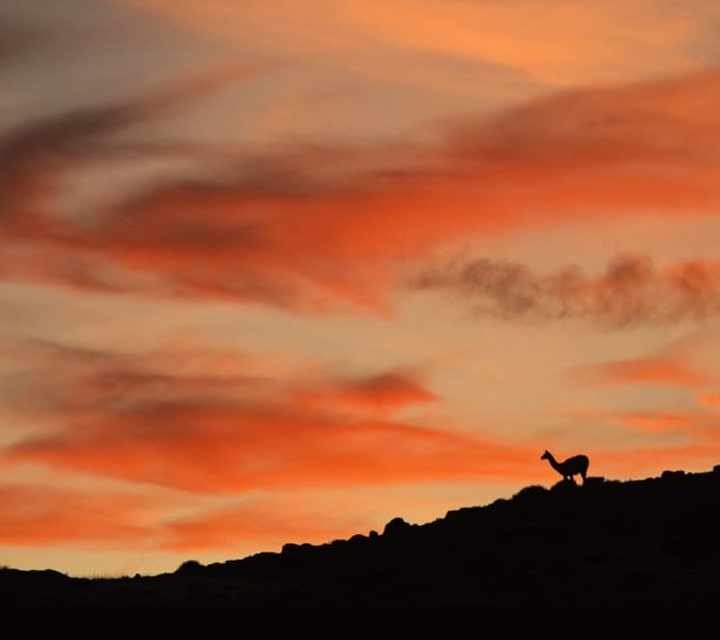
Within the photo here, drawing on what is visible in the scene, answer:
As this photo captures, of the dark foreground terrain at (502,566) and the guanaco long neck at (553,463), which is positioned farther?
the guanaco long neck at (553,463)

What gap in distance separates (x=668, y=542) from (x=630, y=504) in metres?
3.89

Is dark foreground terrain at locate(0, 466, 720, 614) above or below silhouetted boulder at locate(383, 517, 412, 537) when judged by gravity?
below

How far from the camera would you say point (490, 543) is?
235ft

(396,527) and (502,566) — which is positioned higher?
(396,527)

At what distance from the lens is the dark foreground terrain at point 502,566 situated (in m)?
64.3

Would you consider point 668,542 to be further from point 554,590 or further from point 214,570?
point 214,570

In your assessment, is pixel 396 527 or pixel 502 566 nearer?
pixel 502 566

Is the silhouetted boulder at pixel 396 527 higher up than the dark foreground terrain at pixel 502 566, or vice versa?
the silhouetted boulder at pixel 396 527

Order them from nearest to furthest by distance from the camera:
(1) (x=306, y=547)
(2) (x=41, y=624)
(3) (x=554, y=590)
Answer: (2) (x=41, y=624), (3) (x=554, y=590), (1) (x=306, y=547)

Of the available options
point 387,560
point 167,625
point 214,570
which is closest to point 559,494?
point 387,560

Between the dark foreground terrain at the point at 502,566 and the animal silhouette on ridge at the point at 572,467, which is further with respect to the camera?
the animal silhouette on ridge at the point at 572,467

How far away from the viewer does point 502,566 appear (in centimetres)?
6838

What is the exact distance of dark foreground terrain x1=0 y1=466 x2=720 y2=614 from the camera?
6431 cm

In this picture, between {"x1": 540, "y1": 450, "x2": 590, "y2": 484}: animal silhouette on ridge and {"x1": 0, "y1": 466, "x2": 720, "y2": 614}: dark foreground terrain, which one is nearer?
{"x1": 0, "y1": 466, "x2": 720, "y2": 614}: dark foreground terrain
